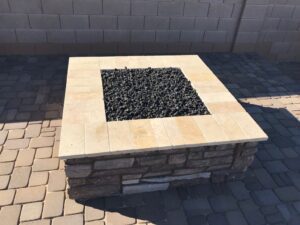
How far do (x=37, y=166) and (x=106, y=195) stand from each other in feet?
3.66

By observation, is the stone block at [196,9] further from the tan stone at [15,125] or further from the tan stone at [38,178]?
the tan stone at [38,178]

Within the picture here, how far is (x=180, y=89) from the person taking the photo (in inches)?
185

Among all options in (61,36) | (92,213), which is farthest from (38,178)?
(61,36)

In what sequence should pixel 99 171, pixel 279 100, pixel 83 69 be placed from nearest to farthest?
pixel 99 171
pixel 83 69
pixel 279 100

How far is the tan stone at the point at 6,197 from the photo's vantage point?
360 centimetres

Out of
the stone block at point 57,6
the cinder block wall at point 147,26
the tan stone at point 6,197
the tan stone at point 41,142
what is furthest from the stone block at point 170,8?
the tan stone at point 6,197

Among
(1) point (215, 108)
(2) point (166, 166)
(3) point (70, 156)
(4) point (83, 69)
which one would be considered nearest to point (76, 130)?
(3) point (70, 156)

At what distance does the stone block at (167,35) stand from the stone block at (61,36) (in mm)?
2081

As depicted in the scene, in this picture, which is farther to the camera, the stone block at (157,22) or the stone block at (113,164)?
the stone block at (157,22)

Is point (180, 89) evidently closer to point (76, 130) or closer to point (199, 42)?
point (76, 130)

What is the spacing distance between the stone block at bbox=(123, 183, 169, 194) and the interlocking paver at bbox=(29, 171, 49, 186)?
1.11m

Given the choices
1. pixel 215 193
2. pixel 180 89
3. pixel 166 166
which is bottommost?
pixel 215 193

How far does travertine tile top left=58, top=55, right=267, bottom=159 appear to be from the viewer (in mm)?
3453

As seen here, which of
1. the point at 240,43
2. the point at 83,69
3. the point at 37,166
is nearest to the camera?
the point at 37,166
